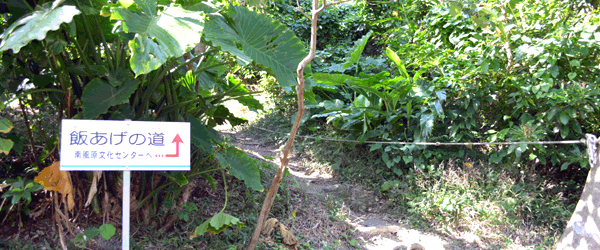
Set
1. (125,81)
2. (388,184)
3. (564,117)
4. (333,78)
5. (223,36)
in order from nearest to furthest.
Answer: (223,36), (125,81), (564,117), (388,184), (333,78)

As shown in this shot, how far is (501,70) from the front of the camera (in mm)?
4359

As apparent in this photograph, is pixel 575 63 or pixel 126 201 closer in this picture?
pixel 126 201

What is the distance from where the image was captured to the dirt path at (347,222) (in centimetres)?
365

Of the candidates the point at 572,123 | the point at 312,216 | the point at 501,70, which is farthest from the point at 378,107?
the point at 572,123

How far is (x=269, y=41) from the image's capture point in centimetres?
271

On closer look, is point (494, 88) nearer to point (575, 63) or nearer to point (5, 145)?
point (575, 63)

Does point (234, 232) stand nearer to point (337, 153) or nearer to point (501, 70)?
point (337, 153)

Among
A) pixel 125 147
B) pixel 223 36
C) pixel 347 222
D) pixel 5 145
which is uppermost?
pixel 223 36

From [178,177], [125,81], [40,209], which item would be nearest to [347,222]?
[178,177]

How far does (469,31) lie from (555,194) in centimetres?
209

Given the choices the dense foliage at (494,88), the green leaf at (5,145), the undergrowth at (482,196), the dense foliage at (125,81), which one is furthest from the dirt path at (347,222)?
the green leaf at (5,145)

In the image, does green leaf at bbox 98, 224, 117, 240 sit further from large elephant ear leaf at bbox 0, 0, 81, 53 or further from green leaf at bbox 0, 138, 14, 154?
large elephant ear leaf at bbox 0, 0, 81, 53

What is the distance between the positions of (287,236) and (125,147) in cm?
168

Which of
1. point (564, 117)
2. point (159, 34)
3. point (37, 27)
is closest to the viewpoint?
point (37, 27)
